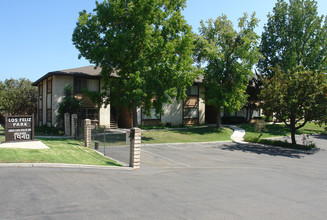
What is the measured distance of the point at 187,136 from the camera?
87.0ft

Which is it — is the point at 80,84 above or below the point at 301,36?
below

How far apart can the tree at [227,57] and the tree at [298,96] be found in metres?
7.87

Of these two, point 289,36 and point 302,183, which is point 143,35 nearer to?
point 302,183

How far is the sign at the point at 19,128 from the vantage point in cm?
Result: 1273

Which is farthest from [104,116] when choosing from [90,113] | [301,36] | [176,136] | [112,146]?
[301,36]

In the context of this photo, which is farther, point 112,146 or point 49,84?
point 49,84

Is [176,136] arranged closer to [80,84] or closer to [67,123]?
[67,123]

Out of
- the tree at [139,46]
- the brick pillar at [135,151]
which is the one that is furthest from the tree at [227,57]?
the brick pillar at [135,151]

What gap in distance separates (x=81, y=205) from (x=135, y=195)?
64.5 inches

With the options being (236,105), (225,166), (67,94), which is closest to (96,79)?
(67,94)

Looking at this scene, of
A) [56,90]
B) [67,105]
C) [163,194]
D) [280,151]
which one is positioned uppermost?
[56,90]

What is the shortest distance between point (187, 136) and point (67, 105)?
12177 millimetres

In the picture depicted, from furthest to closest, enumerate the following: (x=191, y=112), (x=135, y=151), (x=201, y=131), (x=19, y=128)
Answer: (x=191, y=112)
(x=201, y=131)
(x=19, y=128)
(x=135, y=151)

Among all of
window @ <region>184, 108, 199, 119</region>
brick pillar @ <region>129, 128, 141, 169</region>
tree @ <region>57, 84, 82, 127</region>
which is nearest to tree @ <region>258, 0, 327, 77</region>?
window @ <region>184, 108, 199, 119</region>
